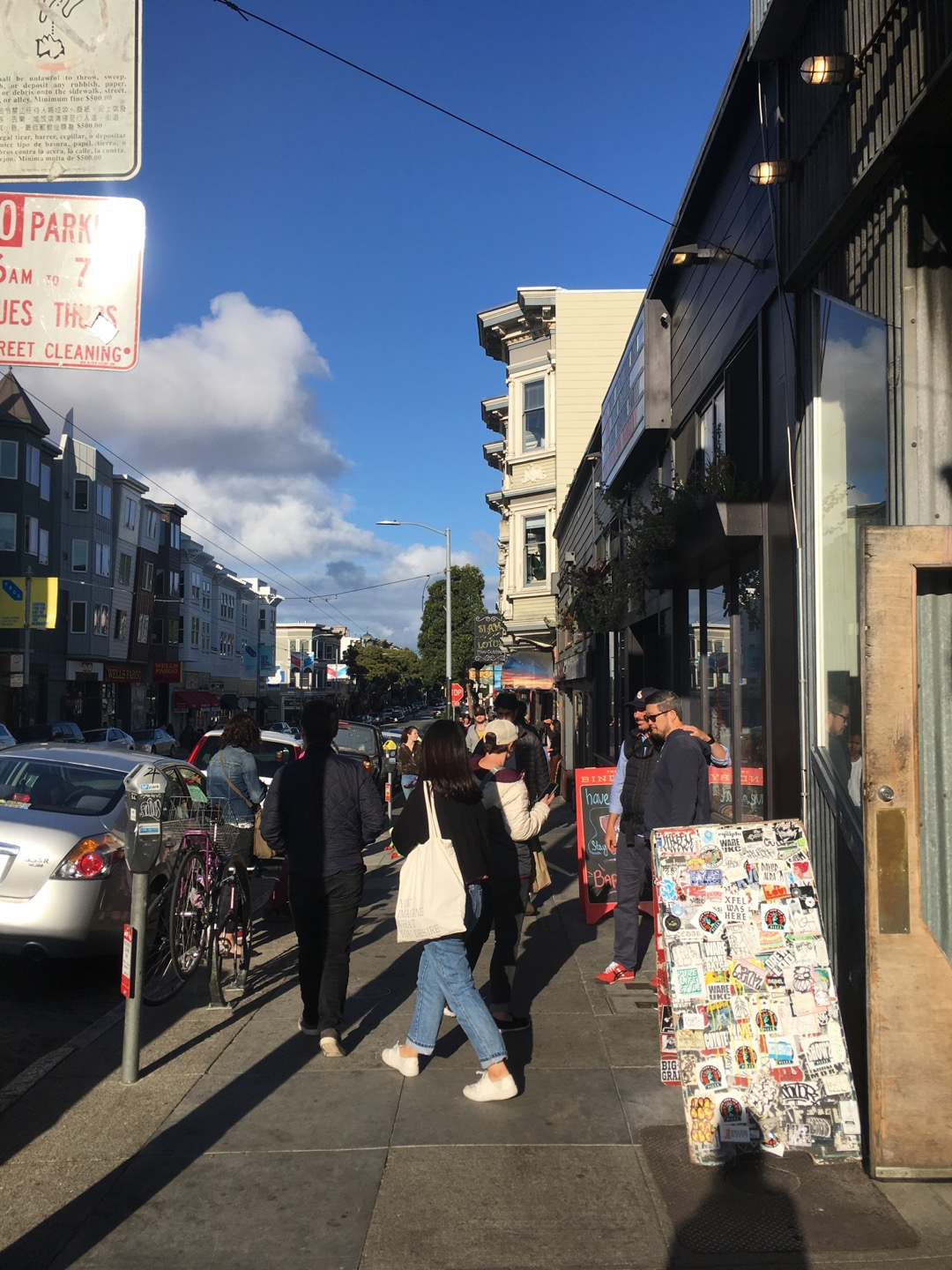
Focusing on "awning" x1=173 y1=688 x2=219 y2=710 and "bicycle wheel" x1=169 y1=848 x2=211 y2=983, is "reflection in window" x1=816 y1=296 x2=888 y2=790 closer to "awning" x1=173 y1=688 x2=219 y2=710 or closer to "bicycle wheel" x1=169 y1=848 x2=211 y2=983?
"bicycle wheel" x1=169 y1=848 x2=211 y2=983

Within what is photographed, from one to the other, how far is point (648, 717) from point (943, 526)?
114 inches

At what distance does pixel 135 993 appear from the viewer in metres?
5.38

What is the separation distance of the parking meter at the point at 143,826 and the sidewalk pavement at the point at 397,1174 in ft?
3.57

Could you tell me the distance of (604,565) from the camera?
1385 cm

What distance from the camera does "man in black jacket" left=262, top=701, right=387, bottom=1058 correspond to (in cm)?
598

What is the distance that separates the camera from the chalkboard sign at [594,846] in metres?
9.11

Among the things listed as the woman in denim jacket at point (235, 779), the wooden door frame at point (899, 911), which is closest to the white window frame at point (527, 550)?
the woman in denim jacket at point (235, 779)

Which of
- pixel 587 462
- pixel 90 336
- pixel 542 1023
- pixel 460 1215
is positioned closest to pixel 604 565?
pixel 587 462

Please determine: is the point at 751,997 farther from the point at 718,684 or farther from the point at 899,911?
the point at 718,684

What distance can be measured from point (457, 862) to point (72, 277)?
3.34 meters

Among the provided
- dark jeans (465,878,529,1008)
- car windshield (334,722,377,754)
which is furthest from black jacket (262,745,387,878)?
car windshield (334,722,377,754)

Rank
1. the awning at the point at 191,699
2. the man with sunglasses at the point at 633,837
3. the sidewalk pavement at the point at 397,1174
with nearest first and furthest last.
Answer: the sidewalk pavement at the point at 397,1174
the man with sunglasses at the point at 633,837
the awning at the point at 191,699

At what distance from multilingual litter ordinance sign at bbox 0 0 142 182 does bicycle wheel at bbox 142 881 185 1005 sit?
3.99 metres

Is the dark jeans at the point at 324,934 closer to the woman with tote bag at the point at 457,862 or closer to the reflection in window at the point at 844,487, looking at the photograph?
the woman with tote bag at the point at 457,862
